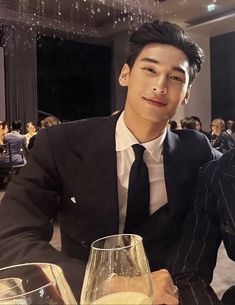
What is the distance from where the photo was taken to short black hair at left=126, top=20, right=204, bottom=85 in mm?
1173

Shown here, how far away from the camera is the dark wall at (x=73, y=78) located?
1054 centimetres

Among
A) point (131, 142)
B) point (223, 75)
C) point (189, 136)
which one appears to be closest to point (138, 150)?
point (131, 142)

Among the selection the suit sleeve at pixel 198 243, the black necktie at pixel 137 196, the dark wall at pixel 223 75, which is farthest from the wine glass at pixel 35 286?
the dark wall at pixel 223 75

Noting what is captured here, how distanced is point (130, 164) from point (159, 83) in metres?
0.25

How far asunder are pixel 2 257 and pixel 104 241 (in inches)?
14.2

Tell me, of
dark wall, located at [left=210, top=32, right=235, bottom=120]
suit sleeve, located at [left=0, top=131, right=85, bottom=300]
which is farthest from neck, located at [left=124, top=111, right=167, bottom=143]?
dark wall, located at [left=210, top=32, right=235, bottom=120]

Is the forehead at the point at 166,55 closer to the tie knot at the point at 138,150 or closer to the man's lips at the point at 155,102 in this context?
the man's lips at the point at 155,102

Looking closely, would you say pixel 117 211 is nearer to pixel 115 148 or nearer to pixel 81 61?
pixel 115 148

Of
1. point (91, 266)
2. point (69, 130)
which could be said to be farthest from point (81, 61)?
point (91, 266)

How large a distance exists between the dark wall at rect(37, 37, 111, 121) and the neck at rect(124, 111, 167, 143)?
31.1 feet

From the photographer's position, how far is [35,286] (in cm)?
48

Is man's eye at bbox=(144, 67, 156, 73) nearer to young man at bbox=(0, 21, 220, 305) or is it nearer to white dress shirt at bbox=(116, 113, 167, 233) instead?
young man at bbox=(0, 21, 220, 305)

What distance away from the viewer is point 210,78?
1130cm

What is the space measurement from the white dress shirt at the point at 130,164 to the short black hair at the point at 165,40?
8.9 inches
